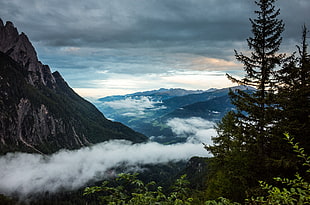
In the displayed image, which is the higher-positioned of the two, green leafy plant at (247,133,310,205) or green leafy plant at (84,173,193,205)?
green leafy plant at (247,133,310,205)

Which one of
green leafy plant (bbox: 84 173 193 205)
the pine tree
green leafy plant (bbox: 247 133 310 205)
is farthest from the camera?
the pine tree

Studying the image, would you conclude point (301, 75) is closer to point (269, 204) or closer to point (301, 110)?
point (301, 110)

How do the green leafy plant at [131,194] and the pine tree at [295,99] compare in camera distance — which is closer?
the green leafy plant at [131,194]

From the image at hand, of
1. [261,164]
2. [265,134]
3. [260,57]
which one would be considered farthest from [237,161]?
[260,57]

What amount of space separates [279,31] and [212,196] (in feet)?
53.2

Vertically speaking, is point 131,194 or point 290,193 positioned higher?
point 290,193

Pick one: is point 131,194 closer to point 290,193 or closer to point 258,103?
point 290,193

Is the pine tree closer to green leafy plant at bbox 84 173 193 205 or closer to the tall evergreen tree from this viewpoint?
the tall evergreen tree

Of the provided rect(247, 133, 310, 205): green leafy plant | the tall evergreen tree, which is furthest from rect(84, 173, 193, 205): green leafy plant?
the tall evergreen tree

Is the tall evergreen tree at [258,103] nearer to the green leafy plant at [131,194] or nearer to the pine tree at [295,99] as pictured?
the pine tree at [295,99]

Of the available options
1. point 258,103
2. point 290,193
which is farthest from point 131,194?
point 258,103

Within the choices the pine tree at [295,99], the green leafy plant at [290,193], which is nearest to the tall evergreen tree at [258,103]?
the pine tree at [295,99]

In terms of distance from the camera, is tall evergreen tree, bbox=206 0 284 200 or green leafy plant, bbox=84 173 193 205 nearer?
green leafy plant, bbox=84 173 193 205

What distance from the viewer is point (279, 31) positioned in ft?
Result: 55.2
